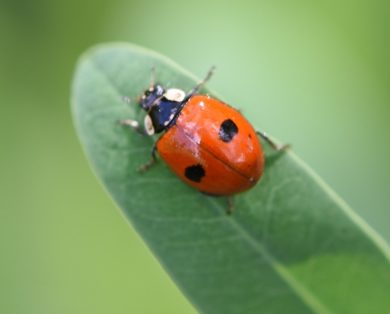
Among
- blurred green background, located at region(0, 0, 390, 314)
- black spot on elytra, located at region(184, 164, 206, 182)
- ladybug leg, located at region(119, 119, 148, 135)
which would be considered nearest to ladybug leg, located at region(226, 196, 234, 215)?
black spot on elytra, located at region(184, 164, 206, 182)

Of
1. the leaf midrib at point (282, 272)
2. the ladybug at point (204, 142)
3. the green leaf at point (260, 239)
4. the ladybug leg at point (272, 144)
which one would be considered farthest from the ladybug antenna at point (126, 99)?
the leaf midrib at point (282, 272)

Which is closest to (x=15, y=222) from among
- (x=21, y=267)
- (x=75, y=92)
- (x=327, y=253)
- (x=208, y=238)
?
(x=21, y=267)

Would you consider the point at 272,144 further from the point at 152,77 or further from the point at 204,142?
the point at 152,77

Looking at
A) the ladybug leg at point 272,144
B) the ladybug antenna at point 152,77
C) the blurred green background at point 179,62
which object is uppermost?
the ladybug leg at point 272,144

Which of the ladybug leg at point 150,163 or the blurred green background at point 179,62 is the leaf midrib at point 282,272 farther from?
the blurred green background at point 179,62

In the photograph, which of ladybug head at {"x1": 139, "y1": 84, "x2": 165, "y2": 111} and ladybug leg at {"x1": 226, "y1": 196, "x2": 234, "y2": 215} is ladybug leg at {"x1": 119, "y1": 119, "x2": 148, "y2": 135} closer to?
ladybug head at {"x1": 139, "y1": 84, "x2": 165, "y2": 111}

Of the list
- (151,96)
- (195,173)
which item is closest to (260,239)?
(195,173)
